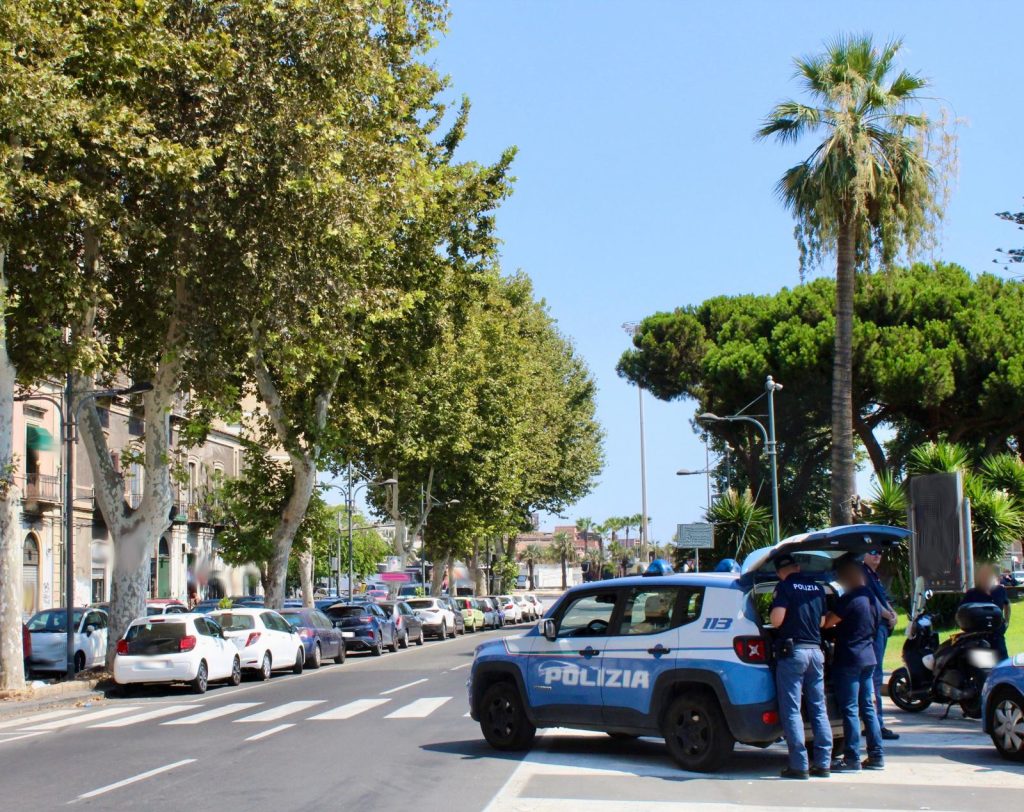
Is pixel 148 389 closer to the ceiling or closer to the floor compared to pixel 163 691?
closer to the ceiling

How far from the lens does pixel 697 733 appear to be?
1081cm

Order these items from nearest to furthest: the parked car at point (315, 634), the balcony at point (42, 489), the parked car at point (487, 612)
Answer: the parked car at point (315, 634)
the balcony at point (42, 489)
the parked car at point (487, 612)

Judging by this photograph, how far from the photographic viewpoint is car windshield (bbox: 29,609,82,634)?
27.9 meters

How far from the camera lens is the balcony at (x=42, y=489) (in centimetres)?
4469

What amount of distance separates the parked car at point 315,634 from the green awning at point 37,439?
60.4 feet

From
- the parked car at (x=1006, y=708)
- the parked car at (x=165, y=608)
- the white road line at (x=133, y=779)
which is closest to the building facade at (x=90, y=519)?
the parked car at (x=165, y=608)

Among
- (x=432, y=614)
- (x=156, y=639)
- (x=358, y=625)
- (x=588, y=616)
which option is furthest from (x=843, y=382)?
(x=432, y=614)

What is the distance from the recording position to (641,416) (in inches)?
2758

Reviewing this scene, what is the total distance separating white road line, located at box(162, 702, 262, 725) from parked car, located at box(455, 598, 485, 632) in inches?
1340

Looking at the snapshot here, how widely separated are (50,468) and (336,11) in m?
28.6

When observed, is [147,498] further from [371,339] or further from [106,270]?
[371,339]

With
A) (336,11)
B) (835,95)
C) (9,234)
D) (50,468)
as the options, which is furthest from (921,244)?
(50,468)

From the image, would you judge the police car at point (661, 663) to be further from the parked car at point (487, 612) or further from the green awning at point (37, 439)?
the parked car at point (487, 612)

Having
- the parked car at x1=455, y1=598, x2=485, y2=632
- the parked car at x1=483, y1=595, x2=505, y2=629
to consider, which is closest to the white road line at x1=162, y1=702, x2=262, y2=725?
the parked car at x1=455, y1=598, x2=485, y2=632
